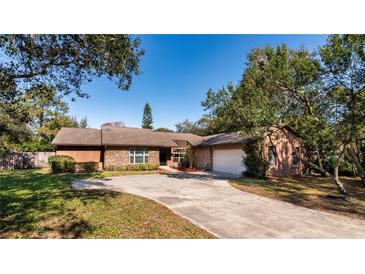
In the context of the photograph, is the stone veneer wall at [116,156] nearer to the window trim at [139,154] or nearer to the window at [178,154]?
the window trim at [139,154]

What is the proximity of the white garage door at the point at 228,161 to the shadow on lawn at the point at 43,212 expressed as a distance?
11031mm

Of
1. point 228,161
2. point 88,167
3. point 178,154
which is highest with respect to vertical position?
point 178,154

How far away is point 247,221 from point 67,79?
7.72 meters

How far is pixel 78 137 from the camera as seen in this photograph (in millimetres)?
20875

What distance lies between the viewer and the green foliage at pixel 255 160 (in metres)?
15.0

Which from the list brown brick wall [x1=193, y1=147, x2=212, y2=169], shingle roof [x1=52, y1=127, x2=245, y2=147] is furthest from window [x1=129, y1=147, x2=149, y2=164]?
brown brick wall [x1=193, y1=147, x2=212, y2=169]

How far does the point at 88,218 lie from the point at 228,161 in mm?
14492

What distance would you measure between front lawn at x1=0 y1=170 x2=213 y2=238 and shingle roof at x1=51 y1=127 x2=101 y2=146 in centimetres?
1115

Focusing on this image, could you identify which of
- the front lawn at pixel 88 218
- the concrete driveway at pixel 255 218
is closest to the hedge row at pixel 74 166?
the front lawn at pixel 88 218

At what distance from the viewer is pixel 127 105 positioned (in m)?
13.6

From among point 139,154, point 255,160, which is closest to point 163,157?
point 139,154

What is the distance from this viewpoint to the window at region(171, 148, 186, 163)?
24781mm

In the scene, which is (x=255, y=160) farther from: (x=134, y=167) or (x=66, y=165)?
(x=66, y=165)
